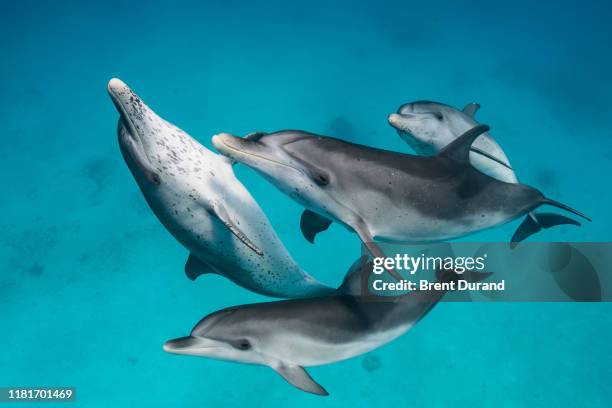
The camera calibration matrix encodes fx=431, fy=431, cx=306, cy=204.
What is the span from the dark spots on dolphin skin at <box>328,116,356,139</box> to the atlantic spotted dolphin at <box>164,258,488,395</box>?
8625 mm

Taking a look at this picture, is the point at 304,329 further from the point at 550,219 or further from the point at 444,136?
the point at 550,219

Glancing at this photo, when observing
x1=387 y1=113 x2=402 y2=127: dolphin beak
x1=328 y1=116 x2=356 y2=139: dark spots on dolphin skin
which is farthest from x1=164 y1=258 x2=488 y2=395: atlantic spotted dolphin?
x1=328 y1=116 x2=356 y2=139: dark spots on dolphin skin

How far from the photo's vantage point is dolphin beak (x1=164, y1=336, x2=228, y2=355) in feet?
13.6

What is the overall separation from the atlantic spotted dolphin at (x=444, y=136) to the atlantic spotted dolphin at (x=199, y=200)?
218 cm

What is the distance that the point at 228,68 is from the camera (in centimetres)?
1541

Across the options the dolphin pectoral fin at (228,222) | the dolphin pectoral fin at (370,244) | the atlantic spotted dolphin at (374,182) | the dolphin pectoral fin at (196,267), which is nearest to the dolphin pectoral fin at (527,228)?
the atlantic spotted dolphin at (374,182)

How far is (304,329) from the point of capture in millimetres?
4324

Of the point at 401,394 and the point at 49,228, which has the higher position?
the point at 49,228

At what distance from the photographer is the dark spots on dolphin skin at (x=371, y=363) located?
8.93m

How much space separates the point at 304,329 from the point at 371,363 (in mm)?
5240

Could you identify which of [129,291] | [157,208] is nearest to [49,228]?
[129,291]

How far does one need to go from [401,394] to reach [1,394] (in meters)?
8.65

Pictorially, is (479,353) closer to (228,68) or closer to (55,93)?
(228,68)

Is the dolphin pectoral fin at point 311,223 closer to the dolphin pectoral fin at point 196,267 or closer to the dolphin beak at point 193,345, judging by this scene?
the dolphin pectoral fin at point 196,267
